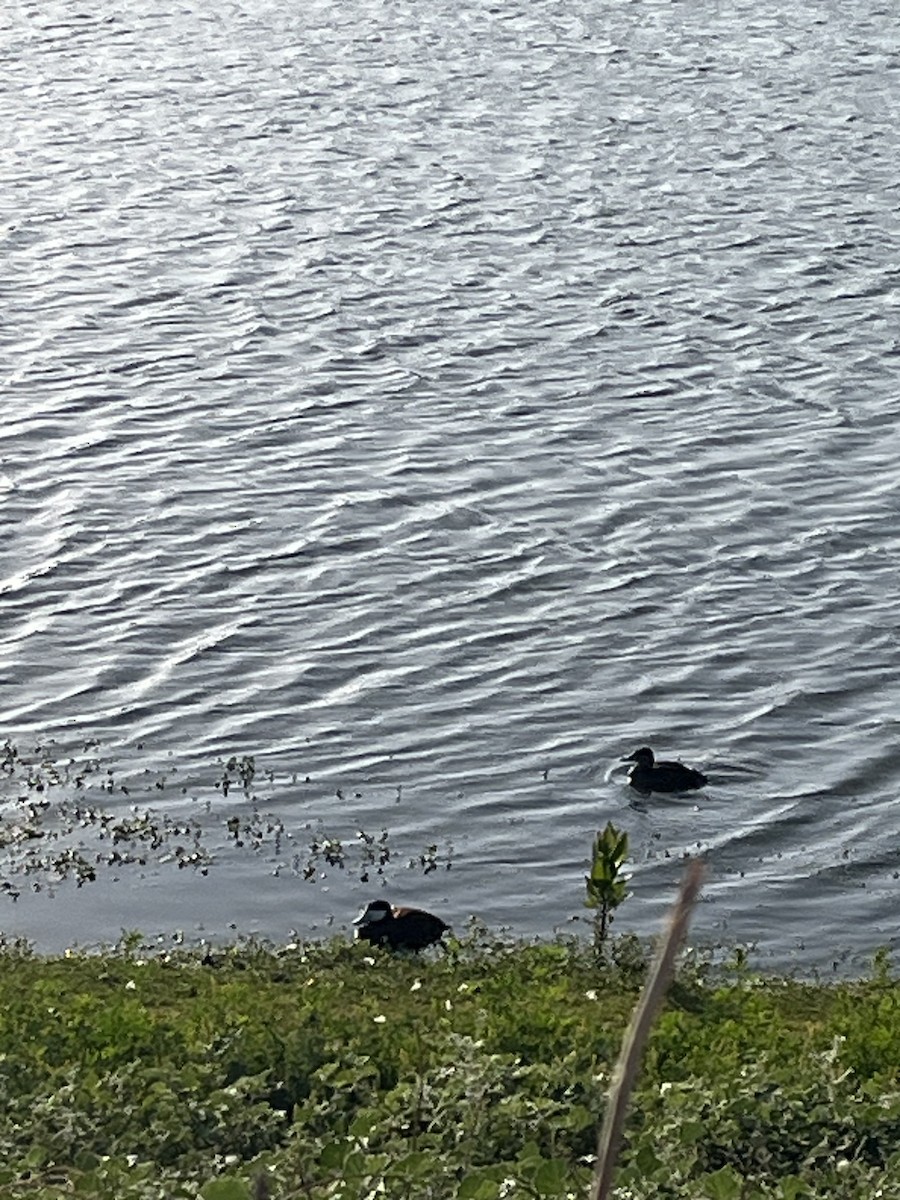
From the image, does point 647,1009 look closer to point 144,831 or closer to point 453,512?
point 144,831

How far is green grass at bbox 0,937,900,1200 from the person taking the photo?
735 centimetres

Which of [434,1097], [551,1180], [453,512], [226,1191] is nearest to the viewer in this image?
[226,1191]

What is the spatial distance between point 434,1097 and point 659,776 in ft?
31.6

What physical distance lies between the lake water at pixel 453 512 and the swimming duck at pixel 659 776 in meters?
0.16

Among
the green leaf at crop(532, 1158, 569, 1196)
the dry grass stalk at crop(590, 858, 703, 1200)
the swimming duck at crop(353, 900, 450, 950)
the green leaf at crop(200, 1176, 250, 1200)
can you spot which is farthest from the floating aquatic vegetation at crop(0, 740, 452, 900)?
the dry grass stalk at crop(590, 858, 703, 1200)

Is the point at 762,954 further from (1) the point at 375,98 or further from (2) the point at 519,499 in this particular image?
(1) the point at 375,98

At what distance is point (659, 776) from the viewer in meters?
17.9

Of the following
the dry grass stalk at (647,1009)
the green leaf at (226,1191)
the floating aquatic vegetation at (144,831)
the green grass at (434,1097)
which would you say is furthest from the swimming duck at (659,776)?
the dry grass stalk at (647,1009)

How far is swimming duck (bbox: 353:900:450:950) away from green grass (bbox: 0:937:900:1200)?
2751 millimetres

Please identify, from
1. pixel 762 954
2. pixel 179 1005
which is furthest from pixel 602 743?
pixel 179 1005

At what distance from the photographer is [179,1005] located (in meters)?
11.8

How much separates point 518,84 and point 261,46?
24.5ft

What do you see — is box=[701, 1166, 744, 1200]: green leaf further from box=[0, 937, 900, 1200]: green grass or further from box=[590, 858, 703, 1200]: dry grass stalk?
box=[590, 858, 703, 1200]: dry grass stalk

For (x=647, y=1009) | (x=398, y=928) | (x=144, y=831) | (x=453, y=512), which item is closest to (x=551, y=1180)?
(x=647, y=1009)
